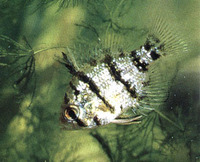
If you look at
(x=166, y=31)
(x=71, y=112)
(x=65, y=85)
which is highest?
(x=166, y=31)

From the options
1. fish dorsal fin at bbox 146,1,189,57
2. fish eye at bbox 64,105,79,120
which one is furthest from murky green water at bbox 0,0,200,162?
fish eye at bbox 64,105,79,120

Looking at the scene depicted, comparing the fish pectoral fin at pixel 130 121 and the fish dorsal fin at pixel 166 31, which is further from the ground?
the fish dorsal fin at pixel 166 31

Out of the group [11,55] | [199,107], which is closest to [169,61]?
[199,107]

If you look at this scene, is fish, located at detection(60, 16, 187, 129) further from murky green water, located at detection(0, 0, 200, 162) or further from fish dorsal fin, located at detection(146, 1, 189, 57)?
murky green water, located at detection(0, 0, 200, 162)

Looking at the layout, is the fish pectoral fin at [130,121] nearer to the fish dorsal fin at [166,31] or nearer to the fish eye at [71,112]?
the fish eye at [71,112]

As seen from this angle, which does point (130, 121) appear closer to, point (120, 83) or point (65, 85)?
point (120, 83)

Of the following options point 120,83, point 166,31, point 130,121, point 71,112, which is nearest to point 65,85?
point 71,112

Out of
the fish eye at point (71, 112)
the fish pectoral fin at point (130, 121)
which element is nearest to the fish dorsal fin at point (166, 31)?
the fish pectoral fin at point (130, 121)

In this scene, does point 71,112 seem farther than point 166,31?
No
